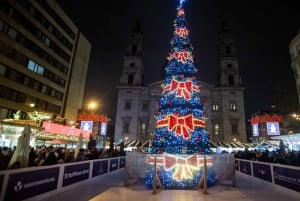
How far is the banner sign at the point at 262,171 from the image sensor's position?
11245mm

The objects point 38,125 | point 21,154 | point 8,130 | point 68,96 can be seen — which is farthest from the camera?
point 68,96

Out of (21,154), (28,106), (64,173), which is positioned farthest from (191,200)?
(28,106)

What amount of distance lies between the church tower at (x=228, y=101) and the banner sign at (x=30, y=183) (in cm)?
3901

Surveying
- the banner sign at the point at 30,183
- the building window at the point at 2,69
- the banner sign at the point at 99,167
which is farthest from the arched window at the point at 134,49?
the banner sign at the point at 30,183

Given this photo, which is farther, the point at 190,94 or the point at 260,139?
the point at 260,139

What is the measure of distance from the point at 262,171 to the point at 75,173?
11189 millimetres

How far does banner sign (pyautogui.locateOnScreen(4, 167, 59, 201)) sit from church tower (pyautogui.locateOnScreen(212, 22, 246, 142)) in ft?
128

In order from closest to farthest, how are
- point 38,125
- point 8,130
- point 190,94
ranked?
1. point 190,94
2. point 8,130
3. point 38,125

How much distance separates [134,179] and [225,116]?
36404 millimetres

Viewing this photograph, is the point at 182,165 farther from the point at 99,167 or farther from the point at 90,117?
the point at 90,117

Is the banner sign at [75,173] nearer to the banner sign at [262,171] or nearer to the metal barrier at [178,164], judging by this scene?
the metal barrier at [178,164]

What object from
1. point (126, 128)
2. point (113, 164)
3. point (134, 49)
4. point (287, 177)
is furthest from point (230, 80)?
point (287, 177)

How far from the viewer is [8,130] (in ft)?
55.2

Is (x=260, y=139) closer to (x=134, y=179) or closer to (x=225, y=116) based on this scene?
(x=225, y=116)
